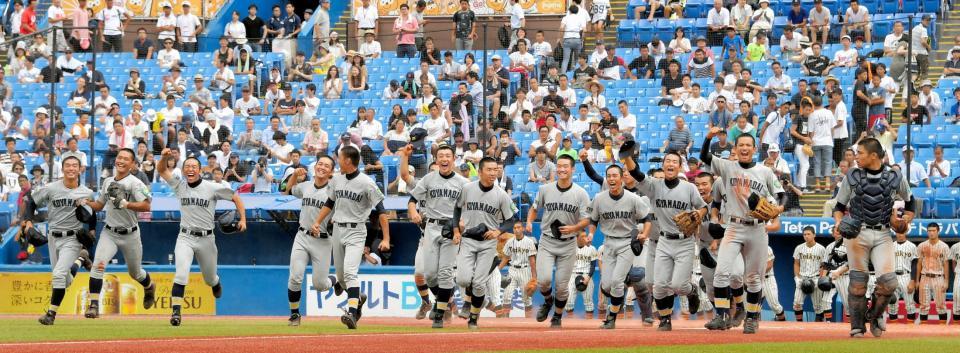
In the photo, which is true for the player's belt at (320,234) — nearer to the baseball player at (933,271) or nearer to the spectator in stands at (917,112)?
the baseball player at (933,271)

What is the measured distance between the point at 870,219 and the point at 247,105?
16748mm

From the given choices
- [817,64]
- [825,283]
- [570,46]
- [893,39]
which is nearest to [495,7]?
[570,46]

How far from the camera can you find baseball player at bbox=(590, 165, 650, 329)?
51.5ft

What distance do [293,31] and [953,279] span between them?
15.0 meters

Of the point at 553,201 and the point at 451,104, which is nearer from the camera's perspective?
the point at 553,201

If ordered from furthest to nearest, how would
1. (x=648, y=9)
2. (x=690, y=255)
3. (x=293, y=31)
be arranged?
(x=293, y=31), (x=648, y=9), (x=690, y=255)

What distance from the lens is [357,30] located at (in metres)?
30.1

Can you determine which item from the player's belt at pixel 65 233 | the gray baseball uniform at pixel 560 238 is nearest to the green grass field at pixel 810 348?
the gray baseball uniform at pixel 560 238

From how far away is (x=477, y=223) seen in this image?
51.2 feet

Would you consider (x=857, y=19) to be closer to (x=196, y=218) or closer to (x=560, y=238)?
(x=560, y=238)

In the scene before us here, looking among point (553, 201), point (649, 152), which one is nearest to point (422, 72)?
point (649, 152)

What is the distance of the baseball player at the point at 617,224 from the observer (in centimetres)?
1569

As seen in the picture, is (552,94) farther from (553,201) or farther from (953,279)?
(553,201)

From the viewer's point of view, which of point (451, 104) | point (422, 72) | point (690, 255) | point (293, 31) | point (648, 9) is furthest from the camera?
point (293, 31)
